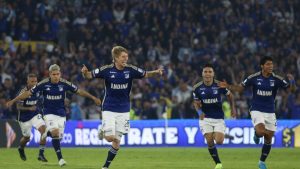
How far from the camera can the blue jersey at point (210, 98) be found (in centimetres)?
2081

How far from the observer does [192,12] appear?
134 feet

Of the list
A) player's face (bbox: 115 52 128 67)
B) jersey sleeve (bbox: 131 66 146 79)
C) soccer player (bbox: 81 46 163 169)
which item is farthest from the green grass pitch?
player's face (bbox: 115 52 128 67)

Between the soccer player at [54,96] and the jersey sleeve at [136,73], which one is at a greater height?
the jersey sleeve at [136,73]

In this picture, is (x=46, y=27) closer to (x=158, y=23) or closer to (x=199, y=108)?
(x=158, y=23)

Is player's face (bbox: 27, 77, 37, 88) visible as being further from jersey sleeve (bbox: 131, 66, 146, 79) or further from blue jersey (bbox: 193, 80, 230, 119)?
jersey sleeve (bbox: 131, 66, 146, 79)

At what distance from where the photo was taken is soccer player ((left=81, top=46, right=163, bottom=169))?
18672mm

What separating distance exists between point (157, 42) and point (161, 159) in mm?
14450

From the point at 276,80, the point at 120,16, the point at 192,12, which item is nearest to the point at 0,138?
the point at 120,16

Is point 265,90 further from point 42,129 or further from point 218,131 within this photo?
point 42,129

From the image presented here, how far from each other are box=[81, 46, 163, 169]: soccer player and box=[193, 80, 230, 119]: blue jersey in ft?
7.45

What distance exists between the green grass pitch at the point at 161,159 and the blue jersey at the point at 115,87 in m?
2.74

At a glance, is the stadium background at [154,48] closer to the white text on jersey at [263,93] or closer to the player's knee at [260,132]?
the player's knee at [260,132]

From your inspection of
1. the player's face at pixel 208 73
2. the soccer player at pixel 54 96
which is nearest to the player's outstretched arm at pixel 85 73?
the player's face at pixel 208 73

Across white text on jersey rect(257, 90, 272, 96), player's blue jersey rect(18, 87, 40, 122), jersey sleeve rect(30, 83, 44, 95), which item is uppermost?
jersey sleeve rect(30, 83, 44, 95)
